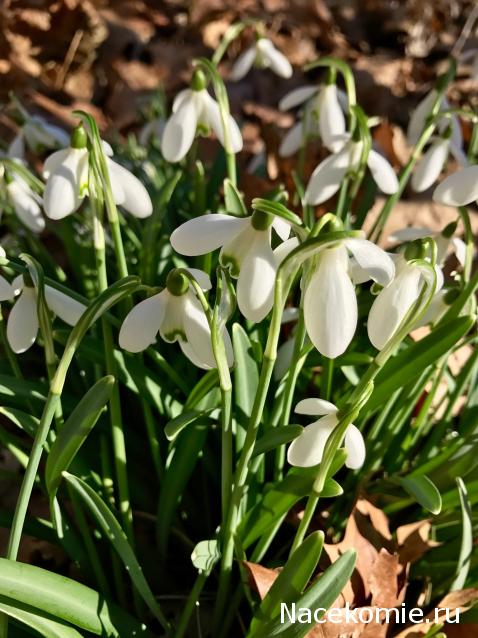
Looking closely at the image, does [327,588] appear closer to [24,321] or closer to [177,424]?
[177,424]

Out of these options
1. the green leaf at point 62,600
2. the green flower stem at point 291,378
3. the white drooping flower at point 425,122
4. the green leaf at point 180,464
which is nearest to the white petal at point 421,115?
the white drooping flower at point 425,122

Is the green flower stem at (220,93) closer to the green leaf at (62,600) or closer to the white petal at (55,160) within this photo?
the white petal at (55,160)

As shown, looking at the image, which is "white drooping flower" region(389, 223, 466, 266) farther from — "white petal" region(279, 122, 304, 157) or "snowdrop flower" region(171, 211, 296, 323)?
"white petal" region(279, 122, 304, 157)

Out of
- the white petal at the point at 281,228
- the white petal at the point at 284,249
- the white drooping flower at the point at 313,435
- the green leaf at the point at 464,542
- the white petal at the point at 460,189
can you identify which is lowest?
the green leaf at the point at 464,542

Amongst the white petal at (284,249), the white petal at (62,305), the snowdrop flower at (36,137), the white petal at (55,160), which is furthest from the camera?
the snowdrop flower at (36,137)

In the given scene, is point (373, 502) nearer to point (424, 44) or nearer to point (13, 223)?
point (13, 223)

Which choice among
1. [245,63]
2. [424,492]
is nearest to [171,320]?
[424,492]
